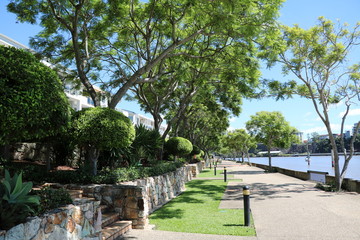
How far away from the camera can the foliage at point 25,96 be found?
12.8 ft

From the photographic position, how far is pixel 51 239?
13.5 feet

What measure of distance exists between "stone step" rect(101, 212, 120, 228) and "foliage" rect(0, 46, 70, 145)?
282 cm

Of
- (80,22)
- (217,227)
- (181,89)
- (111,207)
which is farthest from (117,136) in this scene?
(181,89)

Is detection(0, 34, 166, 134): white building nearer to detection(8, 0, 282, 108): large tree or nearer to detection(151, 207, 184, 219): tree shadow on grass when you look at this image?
detection(8, 0, 282, 108): large tree

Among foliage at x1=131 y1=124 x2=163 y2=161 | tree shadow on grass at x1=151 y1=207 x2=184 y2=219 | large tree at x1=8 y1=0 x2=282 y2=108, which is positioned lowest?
tree shadow on grass at x1=151 y1=207 x2=184 y2=219

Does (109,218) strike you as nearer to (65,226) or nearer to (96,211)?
(96,211)

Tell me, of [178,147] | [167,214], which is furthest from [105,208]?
[178,147]

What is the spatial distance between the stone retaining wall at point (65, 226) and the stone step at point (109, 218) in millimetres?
929

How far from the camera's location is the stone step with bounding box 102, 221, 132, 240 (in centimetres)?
579

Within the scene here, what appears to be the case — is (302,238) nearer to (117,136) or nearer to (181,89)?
(117,136)

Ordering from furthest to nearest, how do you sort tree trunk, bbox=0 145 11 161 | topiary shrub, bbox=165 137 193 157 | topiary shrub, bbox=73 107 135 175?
topiary shrub, bbox=165 137 193 157, tree trunk, bbox=0 145 11 161, topiary shrub, bbox=73 107 135 175

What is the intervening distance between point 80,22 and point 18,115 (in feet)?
30.3

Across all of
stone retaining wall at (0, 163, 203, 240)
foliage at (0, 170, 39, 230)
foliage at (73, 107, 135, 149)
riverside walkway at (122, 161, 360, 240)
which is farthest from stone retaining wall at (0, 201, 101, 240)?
foliage at (73, 107, 135, 149)

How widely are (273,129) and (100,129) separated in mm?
24948
